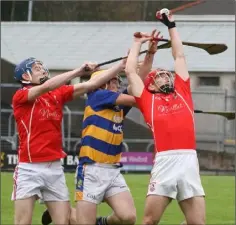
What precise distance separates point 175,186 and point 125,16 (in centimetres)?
3172

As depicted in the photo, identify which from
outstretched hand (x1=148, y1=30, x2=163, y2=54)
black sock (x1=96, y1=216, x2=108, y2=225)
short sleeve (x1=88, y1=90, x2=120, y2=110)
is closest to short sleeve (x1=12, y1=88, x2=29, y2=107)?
short sleeve (x1=88, y1=90, x2=120, y2=110)

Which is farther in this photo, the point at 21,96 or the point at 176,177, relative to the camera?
the point at 21,96

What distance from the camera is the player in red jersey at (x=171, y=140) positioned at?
26.1ft

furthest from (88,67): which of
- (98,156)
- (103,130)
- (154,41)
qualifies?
(98,156)

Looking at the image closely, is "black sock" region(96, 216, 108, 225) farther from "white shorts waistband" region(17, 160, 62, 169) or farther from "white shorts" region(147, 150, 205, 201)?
"white shorts" region(147, 150, 205, 201)

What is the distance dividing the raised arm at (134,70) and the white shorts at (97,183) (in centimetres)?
134

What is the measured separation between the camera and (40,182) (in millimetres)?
8719

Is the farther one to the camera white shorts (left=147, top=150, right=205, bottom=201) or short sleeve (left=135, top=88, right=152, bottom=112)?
short sleeve (left=135, top=88, right=152, bottom=112)

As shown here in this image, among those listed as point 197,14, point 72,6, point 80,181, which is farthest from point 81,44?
point 80,181

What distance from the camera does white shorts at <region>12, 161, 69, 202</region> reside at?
8.70m

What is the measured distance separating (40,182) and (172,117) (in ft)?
5.24

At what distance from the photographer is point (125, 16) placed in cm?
3925

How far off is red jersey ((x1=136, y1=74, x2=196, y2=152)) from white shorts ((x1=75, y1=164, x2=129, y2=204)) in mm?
1342

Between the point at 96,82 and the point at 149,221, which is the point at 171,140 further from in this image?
the point at 96,82
